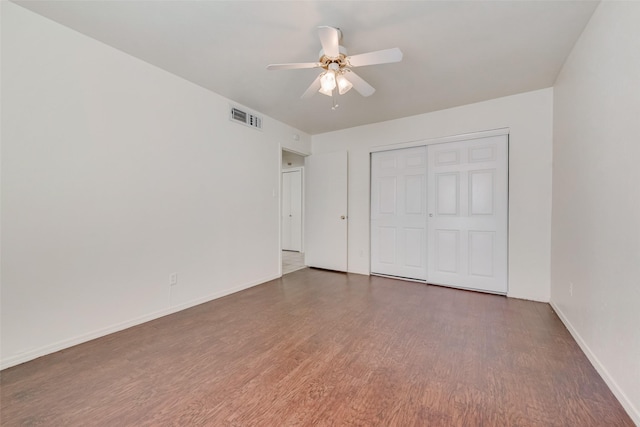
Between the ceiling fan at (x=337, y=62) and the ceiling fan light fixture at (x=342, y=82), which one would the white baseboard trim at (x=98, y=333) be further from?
the ceiling fan light fixture at (x=342, y=82)

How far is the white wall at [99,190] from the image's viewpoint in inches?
70.7

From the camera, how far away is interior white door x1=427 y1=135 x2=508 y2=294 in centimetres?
323

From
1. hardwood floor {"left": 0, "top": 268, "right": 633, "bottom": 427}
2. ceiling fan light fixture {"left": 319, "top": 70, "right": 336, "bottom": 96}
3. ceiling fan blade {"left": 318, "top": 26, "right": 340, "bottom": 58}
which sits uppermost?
ceiling fan blade {"left": 318, "top": 26, "right": 340, "bottom": 58}

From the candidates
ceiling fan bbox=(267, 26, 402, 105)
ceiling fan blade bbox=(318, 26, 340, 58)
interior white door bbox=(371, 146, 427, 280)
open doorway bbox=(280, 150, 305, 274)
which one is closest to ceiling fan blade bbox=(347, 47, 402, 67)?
ceiling fan bbox=(267, 26, 402, 105)

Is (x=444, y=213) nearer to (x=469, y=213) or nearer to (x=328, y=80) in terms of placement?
(x=469, y=213)

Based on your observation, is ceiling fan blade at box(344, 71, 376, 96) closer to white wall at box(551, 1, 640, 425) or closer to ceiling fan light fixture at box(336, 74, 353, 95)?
ceiling fan light fixture at box(336, 74, 353, 95)

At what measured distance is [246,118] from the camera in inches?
136

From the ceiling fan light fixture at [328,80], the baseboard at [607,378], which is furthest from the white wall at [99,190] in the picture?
the baseboard at [607,378]

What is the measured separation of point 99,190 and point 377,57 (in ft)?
7.93

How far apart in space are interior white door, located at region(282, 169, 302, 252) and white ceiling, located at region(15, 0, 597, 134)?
3683mm

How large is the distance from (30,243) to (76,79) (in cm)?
127

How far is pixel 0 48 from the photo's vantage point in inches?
67.8

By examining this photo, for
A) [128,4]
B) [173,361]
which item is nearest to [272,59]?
[128,4]

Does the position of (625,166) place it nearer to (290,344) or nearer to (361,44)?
(361,44)
